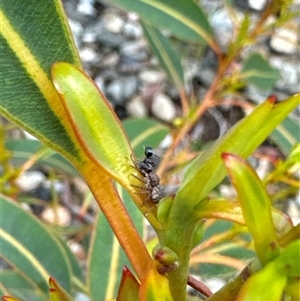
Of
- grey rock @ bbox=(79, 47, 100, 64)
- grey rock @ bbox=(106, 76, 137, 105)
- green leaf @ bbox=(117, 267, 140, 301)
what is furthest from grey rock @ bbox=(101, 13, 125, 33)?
green leaf @ bbox=(117, 267, 140, 301)

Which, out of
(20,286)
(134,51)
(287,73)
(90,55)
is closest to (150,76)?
(134,51)

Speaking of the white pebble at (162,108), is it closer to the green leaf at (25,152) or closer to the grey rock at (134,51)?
the grey rock at (134,51)

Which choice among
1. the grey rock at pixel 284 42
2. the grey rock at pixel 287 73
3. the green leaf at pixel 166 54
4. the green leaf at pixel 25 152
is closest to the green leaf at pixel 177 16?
the green leaf at pixel 166 54

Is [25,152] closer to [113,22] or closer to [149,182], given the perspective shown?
[149,182]

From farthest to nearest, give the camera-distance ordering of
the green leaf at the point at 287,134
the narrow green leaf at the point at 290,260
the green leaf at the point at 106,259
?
the green leaf at the point at 287,134, the green leaf at the point at 106,259, the narrow green leaf at the point at 290,260

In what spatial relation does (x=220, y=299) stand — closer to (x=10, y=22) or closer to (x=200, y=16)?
(x=10, y=22)

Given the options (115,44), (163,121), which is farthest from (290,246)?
(115,44)
